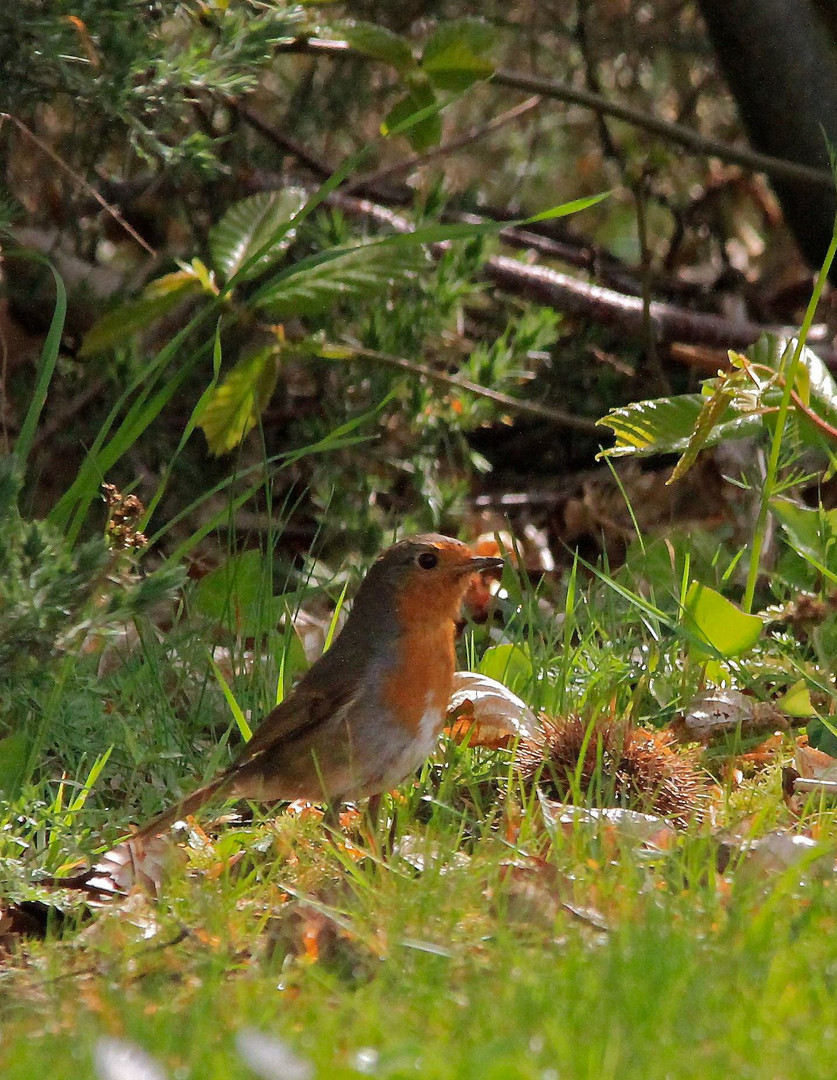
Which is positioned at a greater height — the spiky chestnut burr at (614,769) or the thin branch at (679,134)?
the thin branch at (679,134)

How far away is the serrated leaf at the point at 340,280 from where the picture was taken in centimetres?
444

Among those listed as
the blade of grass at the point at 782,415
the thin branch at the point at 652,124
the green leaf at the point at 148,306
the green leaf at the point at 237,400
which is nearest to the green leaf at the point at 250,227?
the green leaf at the point at 148,306

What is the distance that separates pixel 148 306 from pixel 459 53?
3.90 ft

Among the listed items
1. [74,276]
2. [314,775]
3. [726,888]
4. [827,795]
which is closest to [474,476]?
[74,276]

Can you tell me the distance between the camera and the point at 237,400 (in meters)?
4.68

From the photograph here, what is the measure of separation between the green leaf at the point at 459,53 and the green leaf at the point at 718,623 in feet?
5.64

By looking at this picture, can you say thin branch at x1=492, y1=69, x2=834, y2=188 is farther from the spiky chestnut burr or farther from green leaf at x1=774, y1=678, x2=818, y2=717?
the spiky chestnut burr

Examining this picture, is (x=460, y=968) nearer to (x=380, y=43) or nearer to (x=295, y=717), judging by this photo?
(x=295, y=717)

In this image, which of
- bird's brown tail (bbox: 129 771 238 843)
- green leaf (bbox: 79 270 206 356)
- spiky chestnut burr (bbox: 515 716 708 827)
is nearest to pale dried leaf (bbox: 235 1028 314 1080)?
bird's brown tail (bbox: 129 771 238 843)

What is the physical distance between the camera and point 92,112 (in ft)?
14.9

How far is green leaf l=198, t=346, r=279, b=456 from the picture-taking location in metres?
4.64

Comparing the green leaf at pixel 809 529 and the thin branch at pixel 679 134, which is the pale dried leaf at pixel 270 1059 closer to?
the green leaf at pixel 809 529

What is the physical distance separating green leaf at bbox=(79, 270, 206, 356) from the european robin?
0.97m

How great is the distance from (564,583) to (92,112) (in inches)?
78.3
